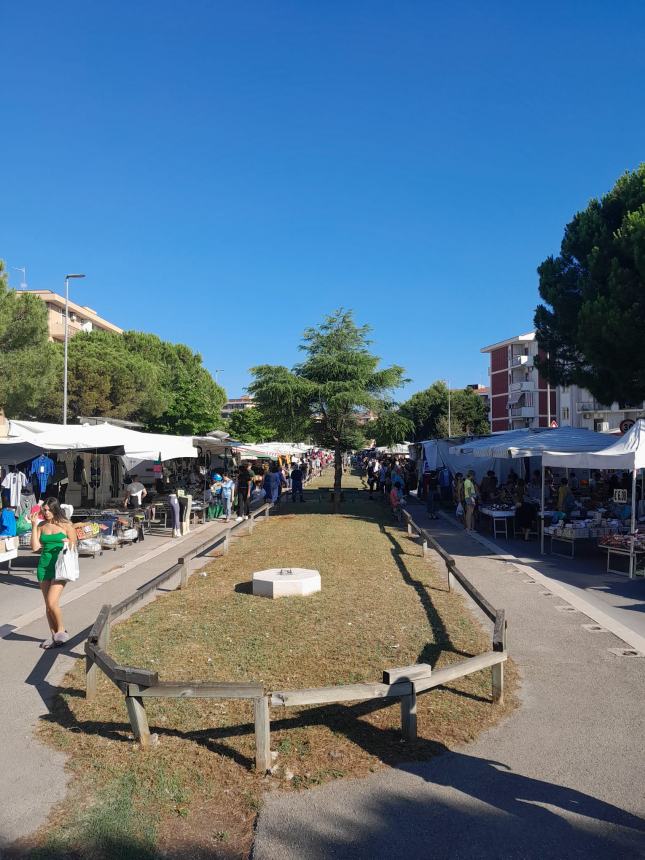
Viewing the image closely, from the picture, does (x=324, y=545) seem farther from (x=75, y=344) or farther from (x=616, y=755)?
(x=75, y=344)

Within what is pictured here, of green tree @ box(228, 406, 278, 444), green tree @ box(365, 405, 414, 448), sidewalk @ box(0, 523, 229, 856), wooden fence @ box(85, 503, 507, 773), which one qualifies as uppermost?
green tree @ box(228, 406, 278, 444)

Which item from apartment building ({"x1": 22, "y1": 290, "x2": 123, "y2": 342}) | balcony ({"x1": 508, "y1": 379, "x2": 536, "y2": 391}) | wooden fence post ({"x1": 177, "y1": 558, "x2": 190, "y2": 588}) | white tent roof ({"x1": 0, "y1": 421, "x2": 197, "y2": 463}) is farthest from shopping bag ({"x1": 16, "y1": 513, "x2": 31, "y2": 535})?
balcony ({"x1": 508, "y1": 379, "x2": 536, "y2": 391})

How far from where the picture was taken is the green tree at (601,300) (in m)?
19.0

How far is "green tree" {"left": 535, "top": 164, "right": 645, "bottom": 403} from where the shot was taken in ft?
62.3

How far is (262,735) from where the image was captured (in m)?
4.10

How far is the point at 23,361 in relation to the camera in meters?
27.4

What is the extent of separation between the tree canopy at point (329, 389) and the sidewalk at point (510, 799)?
15.1 meters

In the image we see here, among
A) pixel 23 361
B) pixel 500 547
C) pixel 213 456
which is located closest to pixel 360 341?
pixel 500 547

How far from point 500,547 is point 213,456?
19780 mm

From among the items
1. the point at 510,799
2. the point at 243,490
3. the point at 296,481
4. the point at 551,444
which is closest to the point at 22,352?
the point at 296,481

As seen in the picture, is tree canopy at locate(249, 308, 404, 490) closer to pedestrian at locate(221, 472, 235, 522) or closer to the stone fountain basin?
pedestrian at locate(221, 472, 235, 522)

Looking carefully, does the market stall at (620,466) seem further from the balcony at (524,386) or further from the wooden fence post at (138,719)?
the balcony at (524,386)

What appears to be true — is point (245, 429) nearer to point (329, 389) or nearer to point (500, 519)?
point (329, 389)

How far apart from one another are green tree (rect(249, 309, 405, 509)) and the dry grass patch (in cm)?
1077
